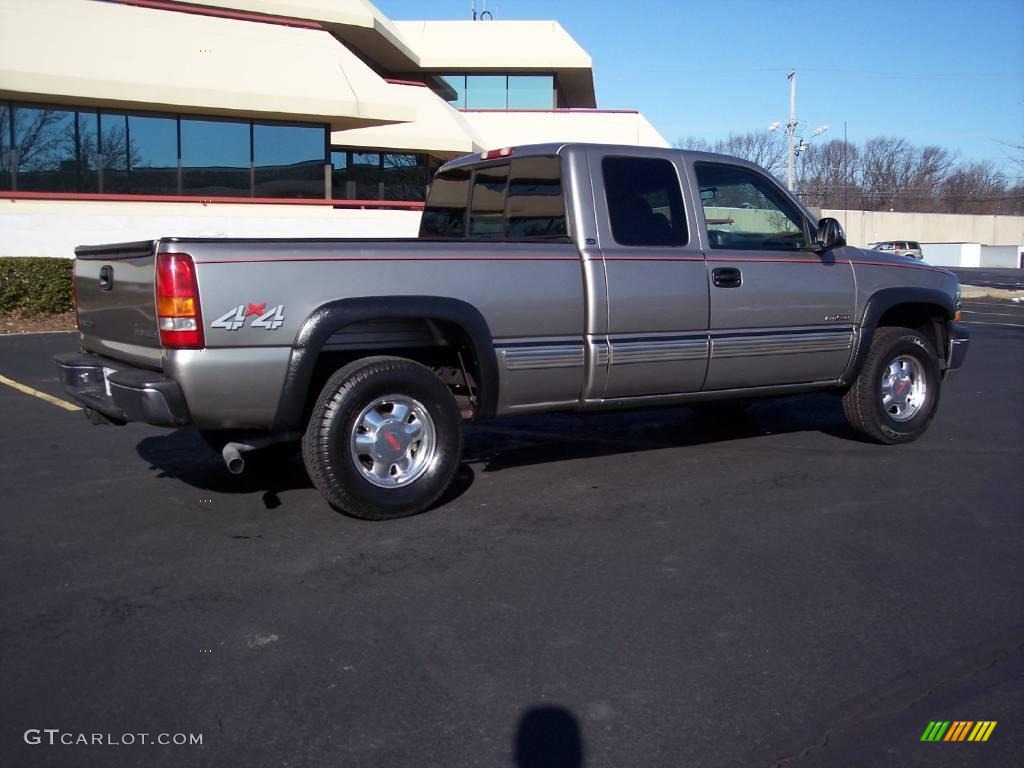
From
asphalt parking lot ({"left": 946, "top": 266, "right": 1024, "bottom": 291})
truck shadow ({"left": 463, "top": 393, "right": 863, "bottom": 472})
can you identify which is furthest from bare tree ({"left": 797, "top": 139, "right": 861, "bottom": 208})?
truck shadow ({"left": 463, "top": 393, "right": 863, "bottom": 472})

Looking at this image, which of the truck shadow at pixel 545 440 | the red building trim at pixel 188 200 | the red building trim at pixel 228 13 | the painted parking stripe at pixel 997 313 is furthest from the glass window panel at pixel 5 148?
the painted parking stripe at pixel 997 313

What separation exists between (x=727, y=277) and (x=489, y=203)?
1.66 m

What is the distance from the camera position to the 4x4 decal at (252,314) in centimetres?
489

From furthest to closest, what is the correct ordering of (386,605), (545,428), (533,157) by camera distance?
(545,428) < (533,157) < (386,605)

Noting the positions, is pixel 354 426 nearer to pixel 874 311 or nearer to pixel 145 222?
pixel 874 311

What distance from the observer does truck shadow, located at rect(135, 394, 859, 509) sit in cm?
647

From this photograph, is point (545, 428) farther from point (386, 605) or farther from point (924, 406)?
point (386, 605)

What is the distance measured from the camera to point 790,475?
659 cm

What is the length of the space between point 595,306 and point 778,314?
4.95 ft

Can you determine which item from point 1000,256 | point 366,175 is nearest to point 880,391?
point 366,175

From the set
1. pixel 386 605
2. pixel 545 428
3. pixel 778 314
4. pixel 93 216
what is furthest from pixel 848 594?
pixel 93 216

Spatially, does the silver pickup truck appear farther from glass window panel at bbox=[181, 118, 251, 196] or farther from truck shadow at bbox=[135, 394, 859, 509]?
glass window panel at bbox=[181, 118, 251, 196]

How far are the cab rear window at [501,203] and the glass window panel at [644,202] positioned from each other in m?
0.33

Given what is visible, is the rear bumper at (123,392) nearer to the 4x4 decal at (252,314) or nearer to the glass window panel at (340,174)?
the 4x4 decal at (252,314)
